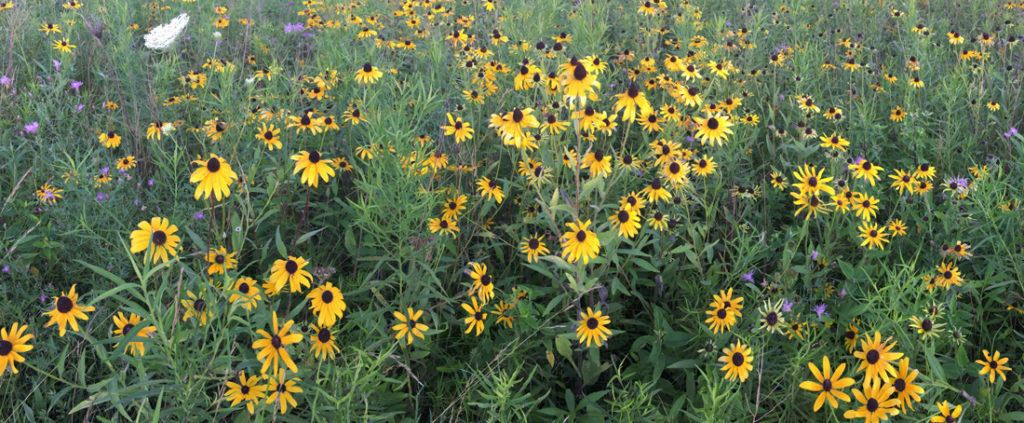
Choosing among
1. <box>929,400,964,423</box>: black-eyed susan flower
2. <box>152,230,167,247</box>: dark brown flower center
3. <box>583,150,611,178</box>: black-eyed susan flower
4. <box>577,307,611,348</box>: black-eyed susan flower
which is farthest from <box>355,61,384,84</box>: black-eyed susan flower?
<box>929,400,964,423</box>: black-eyed susan flower

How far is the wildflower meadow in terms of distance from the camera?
1.49m

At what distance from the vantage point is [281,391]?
1.39 m

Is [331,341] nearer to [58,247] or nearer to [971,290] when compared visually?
[58,247]

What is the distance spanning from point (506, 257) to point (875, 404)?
1434 mm

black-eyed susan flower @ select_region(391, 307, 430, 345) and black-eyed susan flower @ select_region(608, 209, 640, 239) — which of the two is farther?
black-eyed susan flower @ select_region(608, 209, 640, 239)

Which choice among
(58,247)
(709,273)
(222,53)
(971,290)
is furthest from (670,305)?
(222,53)

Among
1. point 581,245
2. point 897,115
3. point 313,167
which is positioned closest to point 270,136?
point 313,167

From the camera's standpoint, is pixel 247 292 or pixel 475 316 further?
pixel 475 316

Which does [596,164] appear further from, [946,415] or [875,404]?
[946,415]

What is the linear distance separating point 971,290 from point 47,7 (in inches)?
245

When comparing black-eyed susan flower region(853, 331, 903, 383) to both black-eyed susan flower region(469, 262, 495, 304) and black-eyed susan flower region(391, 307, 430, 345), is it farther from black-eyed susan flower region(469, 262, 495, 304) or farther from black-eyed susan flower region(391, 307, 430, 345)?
black-eyed susan flower region(391, 307, 430, 345)

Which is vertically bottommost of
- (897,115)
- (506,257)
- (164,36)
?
(506,257)

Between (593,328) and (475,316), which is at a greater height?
(593,328)

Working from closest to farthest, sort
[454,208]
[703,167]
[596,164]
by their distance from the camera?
1. [596,164]
2. [454,208]
3. [703,167]
